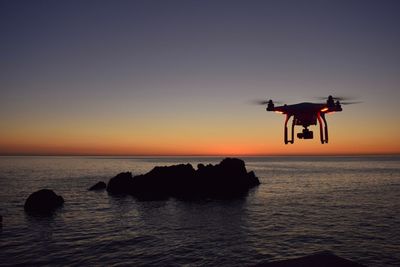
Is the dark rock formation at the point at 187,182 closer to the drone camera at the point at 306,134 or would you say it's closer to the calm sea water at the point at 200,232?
the calm sea water at the point at 200,232

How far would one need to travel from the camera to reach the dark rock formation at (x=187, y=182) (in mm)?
79000

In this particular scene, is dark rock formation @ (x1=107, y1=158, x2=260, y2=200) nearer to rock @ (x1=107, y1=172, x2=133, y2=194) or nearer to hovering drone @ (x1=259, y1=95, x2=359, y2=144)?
rock @ (x1=107, y1=172, x2=133, y2=194)

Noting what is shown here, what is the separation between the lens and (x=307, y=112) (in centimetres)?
1688

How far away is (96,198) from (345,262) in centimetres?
6026

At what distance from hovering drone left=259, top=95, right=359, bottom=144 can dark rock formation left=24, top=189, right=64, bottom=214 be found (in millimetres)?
46769

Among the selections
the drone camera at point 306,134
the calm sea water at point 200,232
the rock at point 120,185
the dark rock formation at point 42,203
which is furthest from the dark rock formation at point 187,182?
the drone camera at point 306,134

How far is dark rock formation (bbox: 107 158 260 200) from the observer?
259ft

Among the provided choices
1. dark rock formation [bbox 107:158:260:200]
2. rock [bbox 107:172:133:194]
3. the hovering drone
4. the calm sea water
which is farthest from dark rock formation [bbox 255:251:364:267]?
rock [bbox 107:172:133:194]

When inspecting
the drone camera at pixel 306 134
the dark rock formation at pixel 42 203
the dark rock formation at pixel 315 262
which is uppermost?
the drone camera at pixel 306 134

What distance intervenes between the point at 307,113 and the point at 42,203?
51666 millimetres

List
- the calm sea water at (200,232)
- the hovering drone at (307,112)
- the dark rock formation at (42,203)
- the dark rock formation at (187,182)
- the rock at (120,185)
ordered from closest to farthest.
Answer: the hovering drone at (307,112) → the calm sea water at (200,232) → the dark rock formation at (42,203) → the dark rock formation at (187,182) → the rock at (120,185)

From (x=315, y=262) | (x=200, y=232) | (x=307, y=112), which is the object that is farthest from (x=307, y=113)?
(x=200, y=232)

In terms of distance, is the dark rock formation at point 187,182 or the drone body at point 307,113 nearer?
the drone body at point 307,113

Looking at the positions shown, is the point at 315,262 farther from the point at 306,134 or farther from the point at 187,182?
the point at 187,182
